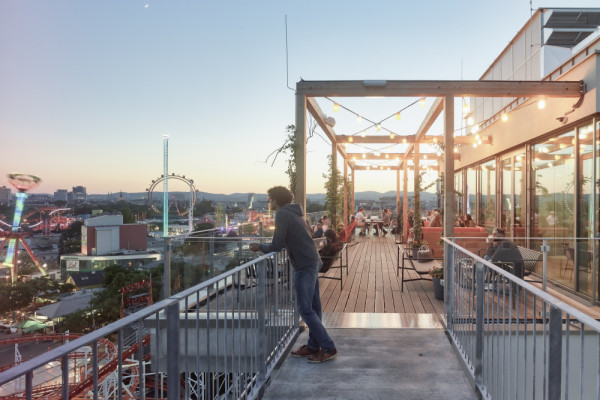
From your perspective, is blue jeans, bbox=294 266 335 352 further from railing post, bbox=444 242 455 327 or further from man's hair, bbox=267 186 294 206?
railing post, bbox=444 242 455 327

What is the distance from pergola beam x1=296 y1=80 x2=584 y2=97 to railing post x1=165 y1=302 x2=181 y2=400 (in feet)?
16.1

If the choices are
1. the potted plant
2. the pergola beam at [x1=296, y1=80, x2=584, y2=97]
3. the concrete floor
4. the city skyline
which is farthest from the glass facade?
the concrete floor

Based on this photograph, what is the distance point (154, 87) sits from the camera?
41438mm

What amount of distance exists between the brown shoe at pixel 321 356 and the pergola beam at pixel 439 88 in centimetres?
400

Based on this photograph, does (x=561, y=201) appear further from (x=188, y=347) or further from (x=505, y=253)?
(x=188, y=347)

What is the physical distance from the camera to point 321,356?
3.51 metres

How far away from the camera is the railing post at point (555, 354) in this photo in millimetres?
1687

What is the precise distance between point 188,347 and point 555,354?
205 centimetres

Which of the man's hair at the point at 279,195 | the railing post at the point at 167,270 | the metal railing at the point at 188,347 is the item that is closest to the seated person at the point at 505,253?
the metal railing at the point at 188,347

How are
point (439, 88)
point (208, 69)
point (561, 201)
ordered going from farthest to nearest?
point (208, 69), point (561, 201), point (439, 88)

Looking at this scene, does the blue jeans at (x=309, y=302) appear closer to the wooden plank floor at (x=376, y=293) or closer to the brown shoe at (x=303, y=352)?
the brown shoe at (x=303, y=352)

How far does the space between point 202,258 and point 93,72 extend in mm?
61937

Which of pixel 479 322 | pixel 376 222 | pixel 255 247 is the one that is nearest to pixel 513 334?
pixel 479 322

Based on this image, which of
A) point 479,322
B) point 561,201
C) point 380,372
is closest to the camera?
point 479,322
